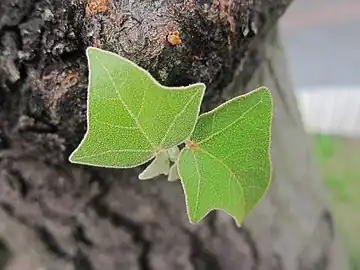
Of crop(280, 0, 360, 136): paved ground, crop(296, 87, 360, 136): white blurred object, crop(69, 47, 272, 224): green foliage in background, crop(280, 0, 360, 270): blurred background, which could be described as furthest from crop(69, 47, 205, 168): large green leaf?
crop(280, 0, 360, 136): paved ground

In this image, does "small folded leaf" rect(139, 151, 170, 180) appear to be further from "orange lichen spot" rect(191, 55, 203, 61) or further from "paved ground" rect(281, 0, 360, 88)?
"paved ground" rect(281, 0, 360, 88)

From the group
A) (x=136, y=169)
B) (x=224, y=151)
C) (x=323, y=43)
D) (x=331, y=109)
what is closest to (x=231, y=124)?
(x=224, y=151)

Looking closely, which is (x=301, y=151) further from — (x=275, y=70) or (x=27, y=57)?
(x=27, y=57)

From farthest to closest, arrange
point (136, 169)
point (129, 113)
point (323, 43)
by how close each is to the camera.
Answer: point (323, 43) < point (136, 169) < point (129, 113)

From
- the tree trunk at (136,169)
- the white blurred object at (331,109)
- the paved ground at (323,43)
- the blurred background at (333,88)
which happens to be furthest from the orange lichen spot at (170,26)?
the paved ground at (323,43)

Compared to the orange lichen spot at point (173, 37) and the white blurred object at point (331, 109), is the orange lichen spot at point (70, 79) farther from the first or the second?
the white blurred object at point (331, 109)

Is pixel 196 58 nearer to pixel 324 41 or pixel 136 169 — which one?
pixel 136 169

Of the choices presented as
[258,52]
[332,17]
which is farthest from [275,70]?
[332,17]
